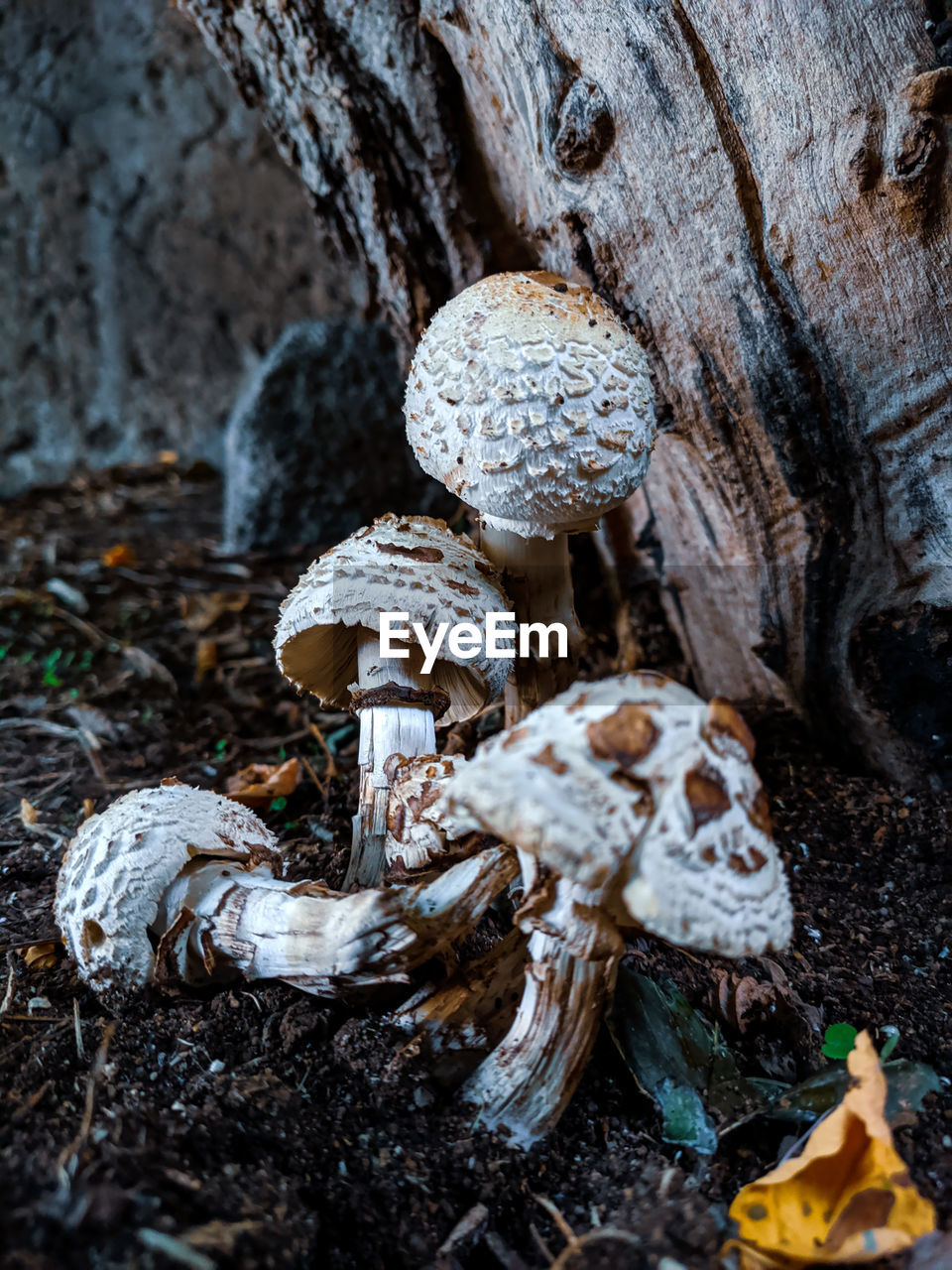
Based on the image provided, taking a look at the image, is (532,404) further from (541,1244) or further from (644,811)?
(541,1244)

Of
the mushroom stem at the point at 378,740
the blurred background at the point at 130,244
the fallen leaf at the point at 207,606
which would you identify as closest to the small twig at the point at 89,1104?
the mushroom stem at the point at 378,740

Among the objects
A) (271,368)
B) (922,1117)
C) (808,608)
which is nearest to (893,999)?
(922,1117)

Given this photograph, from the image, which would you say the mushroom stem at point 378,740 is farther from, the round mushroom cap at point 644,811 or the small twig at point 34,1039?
the round mushroom cap at point 644,811

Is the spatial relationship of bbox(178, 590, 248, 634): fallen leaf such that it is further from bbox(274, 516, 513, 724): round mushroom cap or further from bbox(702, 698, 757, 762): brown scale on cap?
bbox(702, 698, 757, 762): brown scale on cap

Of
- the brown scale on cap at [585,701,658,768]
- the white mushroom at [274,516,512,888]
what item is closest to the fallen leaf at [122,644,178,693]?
the white mushroom at [274,516,512,888]

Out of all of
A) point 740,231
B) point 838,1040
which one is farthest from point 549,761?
point 740,231
